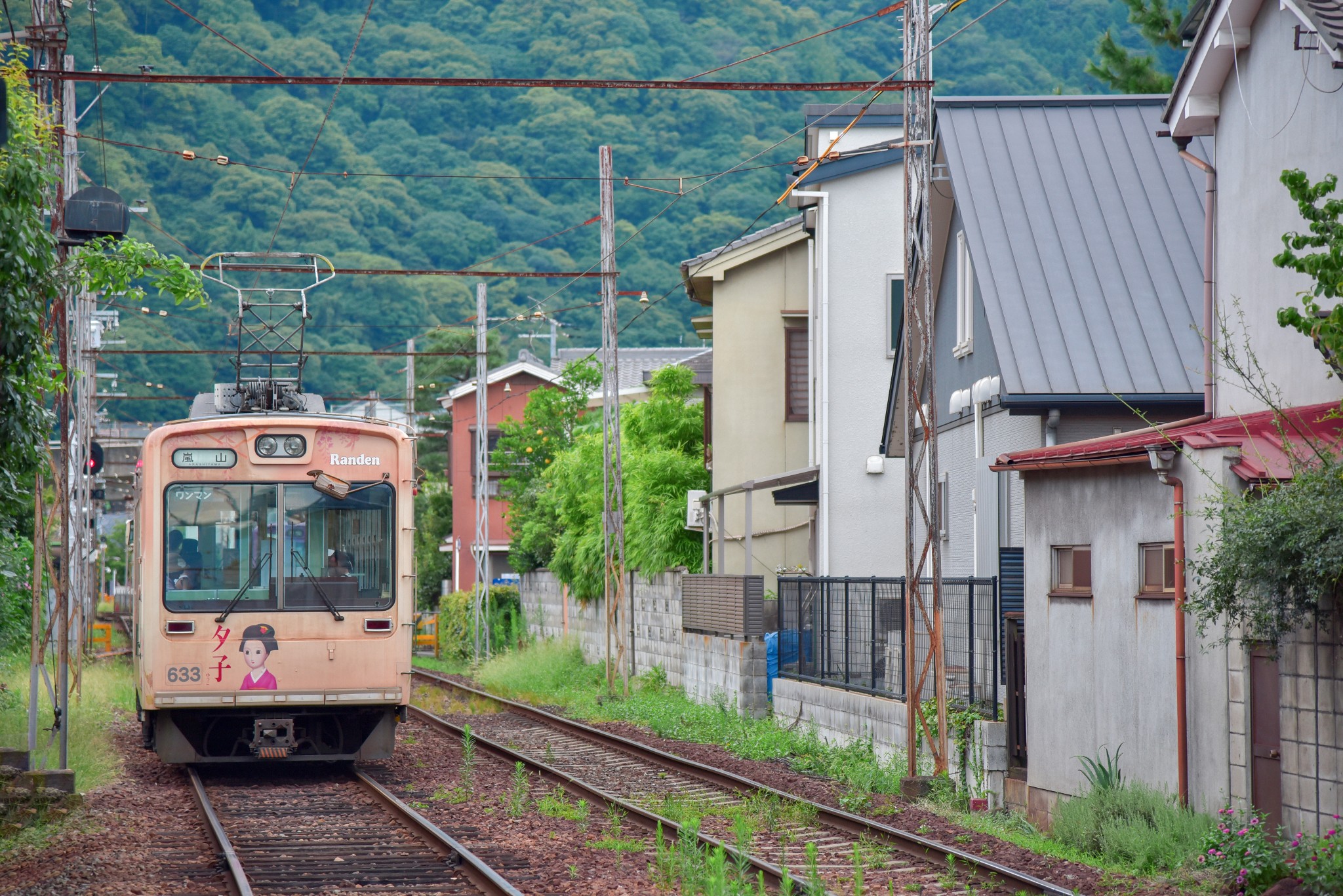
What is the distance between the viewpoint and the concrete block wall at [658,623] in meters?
24.9

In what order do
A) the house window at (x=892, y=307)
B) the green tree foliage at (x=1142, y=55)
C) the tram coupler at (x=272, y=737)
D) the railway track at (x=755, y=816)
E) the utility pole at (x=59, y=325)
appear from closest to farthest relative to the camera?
the railway track at (x=755, y=816) < the utility pole at (x=59, y=325) < the tram coupler at (x=272, y=737) < the house window at (x=892, y=307) < the green tree foliage at (x=1142, y=55)

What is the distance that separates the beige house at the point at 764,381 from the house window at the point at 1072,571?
47.3ft

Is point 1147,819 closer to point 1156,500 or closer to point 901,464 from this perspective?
point 1156,500

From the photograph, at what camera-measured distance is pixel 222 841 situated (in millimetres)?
10367

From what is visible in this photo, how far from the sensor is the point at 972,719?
13602 millimetres

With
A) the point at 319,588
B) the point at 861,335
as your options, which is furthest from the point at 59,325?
the point at 861,335

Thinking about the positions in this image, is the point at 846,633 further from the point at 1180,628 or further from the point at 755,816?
the point at 1180,628

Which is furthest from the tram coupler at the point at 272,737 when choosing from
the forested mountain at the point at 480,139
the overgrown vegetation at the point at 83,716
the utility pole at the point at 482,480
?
the forested mountain at the point at 480,139

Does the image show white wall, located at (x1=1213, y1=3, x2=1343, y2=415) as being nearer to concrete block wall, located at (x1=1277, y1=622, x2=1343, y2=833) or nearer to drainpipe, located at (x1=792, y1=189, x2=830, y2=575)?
concrete block wall, located at (x1=1277, y1=622, x2=1343, y2=833)

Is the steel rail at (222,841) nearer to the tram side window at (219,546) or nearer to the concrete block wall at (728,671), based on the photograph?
the tram side window at (219,546)

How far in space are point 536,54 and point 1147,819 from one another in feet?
233

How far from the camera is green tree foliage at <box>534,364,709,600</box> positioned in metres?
27.8

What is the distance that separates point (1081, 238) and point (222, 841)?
11670 millimetres

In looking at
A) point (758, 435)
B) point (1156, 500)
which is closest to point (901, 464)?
point (758, 435)
